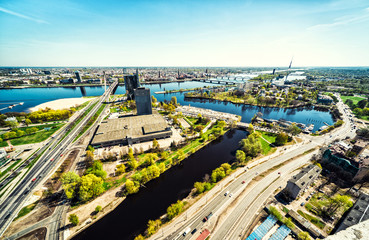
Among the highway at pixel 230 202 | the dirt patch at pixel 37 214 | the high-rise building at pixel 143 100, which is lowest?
the highway at pixel 230 202

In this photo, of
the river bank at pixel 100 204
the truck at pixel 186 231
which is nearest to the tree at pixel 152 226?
the truck at pixel 186 231

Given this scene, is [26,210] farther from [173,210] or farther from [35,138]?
[35,138]

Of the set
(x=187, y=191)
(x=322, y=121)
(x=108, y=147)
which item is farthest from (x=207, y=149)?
(x=322, y=121)

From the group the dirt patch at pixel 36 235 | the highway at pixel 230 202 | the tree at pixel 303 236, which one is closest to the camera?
the tree at pixel 303 236

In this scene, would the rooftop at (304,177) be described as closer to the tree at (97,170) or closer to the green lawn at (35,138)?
the tree at (97,170)

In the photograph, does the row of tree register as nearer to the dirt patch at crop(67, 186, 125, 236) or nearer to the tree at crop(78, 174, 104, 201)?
the tree at crop(78, 174, 104, 201)

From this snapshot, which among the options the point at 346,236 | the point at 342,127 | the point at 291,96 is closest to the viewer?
the point at 346,236

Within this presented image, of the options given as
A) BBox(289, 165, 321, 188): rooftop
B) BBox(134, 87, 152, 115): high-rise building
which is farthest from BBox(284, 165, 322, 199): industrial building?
BBox(134, 87, 152, 115): high-rise building

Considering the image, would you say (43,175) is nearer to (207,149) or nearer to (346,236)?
(207,149)
